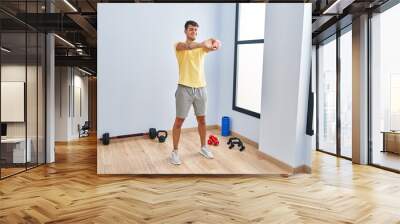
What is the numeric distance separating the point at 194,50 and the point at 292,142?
162 centimetres

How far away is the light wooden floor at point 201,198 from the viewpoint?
2793mm

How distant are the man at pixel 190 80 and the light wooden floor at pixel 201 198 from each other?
25.2 inches

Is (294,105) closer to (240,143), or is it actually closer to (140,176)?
(240,143)

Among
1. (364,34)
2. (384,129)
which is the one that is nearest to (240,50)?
(364,34)

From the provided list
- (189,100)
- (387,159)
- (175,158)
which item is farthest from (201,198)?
(387,159)

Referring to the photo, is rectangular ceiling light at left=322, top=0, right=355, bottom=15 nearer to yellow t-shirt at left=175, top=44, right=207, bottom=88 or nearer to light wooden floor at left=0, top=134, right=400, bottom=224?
yellow t-shirt at left=175, top=44, right=207, bottom=88

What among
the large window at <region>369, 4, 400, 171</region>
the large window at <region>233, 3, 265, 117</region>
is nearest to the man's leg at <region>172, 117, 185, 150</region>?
the large window at <region>233, 3, 265, 117</region>

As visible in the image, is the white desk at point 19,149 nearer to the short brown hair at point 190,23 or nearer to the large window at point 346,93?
the short brown hair at point 190,23

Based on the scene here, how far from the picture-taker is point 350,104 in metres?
5.89

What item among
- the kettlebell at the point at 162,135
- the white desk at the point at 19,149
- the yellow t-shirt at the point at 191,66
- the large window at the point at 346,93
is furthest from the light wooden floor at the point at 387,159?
the white desk at the point at 19,149

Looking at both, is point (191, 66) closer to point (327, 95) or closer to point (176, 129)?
point (176, 129)

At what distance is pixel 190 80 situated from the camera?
14.4ft

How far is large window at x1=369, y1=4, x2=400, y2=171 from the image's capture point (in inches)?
198

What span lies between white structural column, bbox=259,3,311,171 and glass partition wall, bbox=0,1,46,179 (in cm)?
344
